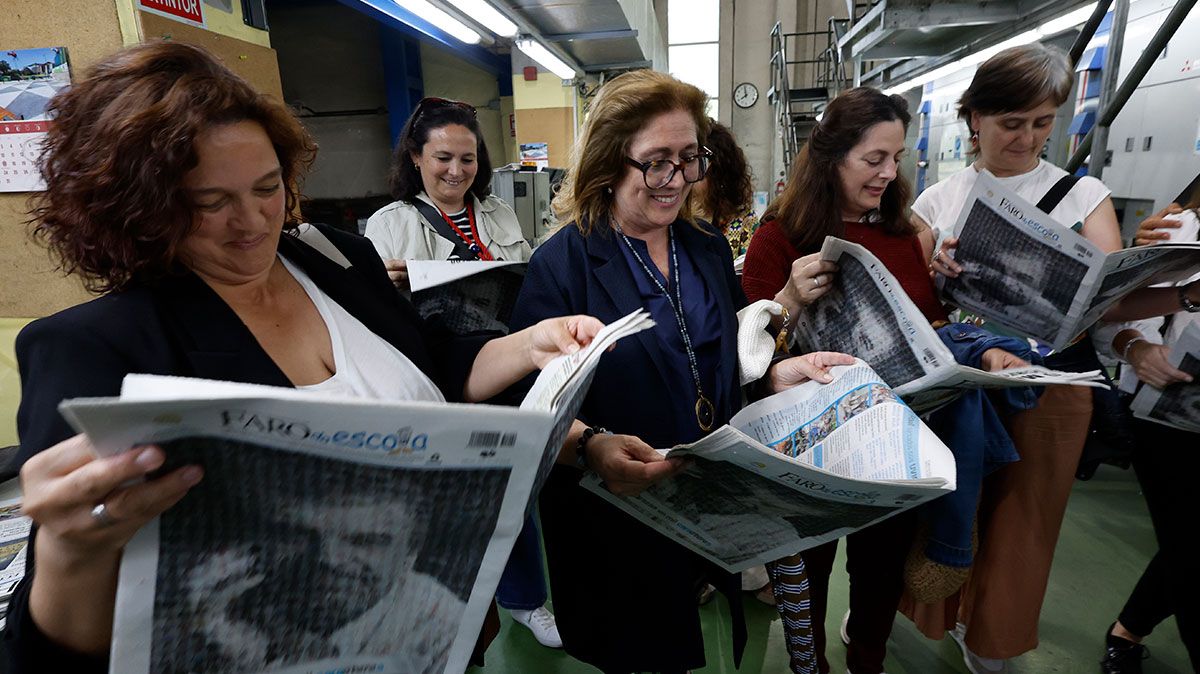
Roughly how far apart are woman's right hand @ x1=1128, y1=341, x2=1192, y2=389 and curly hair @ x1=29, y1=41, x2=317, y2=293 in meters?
2.20

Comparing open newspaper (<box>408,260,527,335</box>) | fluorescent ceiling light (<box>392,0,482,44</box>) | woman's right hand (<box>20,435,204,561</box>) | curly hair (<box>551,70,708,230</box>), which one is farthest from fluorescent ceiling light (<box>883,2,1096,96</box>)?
woman's right hand (<box>20,435,204,561</box>)

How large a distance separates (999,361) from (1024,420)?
1.57ft

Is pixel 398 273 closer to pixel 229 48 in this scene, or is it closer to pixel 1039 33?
pixel 229 48

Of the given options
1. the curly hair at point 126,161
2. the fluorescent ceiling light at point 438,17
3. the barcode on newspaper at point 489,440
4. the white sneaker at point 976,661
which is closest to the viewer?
the barcode on newspaper at point 489,440

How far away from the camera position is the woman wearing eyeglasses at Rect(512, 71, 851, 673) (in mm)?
1277

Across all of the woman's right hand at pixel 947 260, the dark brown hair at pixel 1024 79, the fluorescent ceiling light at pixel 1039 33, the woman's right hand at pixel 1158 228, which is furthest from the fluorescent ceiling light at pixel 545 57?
the woman's right hand at pixel 1158 228

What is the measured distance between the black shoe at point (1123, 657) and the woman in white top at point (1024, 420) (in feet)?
1.42

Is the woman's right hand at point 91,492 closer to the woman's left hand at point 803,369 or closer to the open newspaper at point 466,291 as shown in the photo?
the open newspaper at point 466,291

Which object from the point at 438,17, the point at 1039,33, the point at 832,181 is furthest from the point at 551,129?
the point at 832,181

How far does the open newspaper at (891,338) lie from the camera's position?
1196mm

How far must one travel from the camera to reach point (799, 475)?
2.84ft

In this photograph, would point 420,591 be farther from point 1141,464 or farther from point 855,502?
point 1141,464

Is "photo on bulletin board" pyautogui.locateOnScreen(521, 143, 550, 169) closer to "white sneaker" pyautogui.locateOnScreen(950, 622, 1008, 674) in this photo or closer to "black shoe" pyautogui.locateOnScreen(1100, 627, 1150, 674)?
"white sneaker" pyautogui.locateOnScreen(950, 622, 1008, 674)

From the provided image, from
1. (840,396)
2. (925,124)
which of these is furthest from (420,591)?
(925,124)
